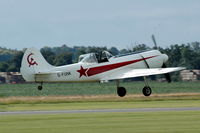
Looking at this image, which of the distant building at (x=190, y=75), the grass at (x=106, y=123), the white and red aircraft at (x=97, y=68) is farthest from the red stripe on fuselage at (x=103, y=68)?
the distant building at (x=190, y=75)

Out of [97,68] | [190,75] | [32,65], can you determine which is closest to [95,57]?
[97,68]

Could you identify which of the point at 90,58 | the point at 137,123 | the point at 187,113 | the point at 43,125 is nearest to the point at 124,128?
the point at 137,123

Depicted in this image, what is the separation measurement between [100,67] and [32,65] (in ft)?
12.3

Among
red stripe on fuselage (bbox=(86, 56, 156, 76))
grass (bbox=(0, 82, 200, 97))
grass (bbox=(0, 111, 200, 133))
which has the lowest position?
grass (bbox=(0, 111, 200, 133))

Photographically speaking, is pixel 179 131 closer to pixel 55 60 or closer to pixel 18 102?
pixel 18 102

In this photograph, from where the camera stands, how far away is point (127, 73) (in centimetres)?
3897

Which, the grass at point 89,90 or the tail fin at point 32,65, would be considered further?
the grass at point 89,90

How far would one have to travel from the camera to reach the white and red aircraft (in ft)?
121

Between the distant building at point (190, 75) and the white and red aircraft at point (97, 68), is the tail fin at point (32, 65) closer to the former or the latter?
the white and red aircraft at point (97, 68)

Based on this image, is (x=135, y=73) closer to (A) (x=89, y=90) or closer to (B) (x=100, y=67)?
(B) (x=100, y=67)

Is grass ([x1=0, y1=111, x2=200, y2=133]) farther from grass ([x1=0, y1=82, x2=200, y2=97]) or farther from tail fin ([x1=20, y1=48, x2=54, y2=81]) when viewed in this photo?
grass ([x1=0, y1=82, x2=200, y2=97])

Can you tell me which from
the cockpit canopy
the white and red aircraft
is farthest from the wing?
the cockpit canopy

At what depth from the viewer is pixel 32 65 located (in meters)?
37.1

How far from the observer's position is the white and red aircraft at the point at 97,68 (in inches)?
1454
